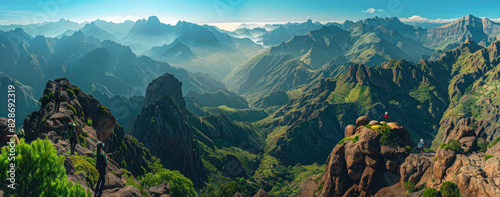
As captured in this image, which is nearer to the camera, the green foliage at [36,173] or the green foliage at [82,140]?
the green foliage at [36,173]

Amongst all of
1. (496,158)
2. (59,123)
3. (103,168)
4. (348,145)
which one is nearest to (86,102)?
(59,123)

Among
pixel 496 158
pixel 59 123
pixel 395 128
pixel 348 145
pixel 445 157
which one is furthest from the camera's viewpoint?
pixel 348 145

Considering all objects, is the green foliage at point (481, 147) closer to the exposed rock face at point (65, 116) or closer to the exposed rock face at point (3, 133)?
the exposed rock face at point (65, 116)

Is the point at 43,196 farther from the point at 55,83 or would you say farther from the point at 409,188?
the point at 55,83

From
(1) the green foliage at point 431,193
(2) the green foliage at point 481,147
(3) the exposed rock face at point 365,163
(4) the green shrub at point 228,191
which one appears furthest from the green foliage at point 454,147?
(4) the green shrub at point 228,191

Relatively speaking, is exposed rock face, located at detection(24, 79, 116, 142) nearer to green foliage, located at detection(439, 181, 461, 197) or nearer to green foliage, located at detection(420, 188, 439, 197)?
green foliage, located at detection(420, 188, 439, 197)

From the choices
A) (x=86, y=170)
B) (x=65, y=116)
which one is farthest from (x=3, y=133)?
(x=65, y=116)
